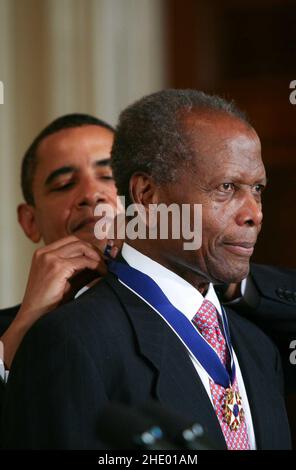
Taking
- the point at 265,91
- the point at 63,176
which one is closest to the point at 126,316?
the point at 63,176

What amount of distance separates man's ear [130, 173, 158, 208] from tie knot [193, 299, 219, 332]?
0.58 feet

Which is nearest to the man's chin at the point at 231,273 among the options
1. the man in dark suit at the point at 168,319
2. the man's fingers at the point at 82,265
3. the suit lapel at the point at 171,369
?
the man in dark suit at the point at 168,319

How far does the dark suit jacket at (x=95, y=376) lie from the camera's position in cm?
125

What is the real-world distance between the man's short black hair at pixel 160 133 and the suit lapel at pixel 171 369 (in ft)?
0.64

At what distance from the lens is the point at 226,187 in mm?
1375

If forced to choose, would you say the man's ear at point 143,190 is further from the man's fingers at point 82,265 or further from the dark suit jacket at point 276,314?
the dark suit jacket at point 276,314

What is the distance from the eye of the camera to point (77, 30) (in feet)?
10.7

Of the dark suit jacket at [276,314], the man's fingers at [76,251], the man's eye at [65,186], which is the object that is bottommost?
the dark suit jacket at [276,314]

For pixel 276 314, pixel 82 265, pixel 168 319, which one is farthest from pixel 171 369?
pixel 276 314

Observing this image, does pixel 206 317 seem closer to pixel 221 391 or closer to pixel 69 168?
pixel 221 391

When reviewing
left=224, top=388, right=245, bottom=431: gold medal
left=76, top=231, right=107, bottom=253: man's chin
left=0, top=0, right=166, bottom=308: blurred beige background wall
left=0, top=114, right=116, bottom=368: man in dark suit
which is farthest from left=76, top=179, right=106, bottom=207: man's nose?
left=0, top=0, right=166, bottom=308: blurred beige background wall

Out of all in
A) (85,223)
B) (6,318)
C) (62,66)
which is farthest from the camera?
(62,66)

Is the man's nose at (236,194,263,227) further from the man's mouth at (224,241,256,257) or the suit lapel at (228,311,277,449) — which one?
the suit lapel at (228,311,277,449)

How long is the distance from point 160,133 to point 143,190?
0.09 meters
